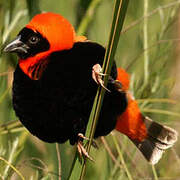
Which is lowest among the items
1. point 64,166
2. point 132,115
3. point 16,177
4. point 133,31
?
point 16,177

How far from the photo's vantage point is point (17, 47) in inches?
62.6

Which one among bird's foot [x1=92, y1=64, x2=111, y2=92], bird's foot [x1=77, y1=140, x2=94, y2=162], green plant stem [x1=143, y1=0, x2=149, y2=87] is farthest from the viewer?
green plant stem [x1=143, y1=0, x2=149, y2=87]

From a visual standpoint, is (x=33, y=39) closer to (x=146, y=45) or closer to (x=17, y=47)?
(x=17, y=47)

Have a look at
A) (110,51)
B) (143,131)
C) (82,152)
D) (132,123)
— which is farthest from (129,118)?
(110,51)

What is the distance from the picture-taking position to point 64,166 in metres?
1.87

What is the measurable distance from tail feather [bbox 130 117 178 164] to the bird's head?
22.9 inches

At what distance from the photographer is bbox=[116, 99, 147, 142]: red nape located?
1.90 metres

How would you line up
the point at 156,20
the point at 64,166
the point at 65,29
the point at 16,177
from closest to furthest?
the point at 65,29, the point at 64,166, the point at 16,177, the point at 156,20

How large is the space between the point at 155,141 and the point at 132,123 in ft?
0.48

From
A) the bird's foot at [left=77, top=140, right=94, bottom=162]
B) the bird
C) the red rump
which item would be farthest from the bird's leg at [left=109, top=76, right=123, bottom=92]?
the bird's foot at [left=77, top=140, right=94, bottom=162]

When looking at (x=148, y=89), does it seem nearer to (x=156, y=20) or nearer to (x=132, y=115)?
(x=132, y=115)

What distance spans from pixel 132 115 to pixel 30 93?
0.50m

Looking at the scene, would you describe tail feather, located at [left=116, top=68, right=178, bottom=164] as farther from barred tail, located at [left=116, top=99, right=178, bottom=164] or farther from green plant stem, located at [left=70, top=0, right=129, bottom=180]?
green plant stem, located at [left=70, top=0, right=129, bottom=180]

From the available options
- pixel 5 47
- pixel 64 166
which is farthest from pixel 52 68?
pixel 64 166
